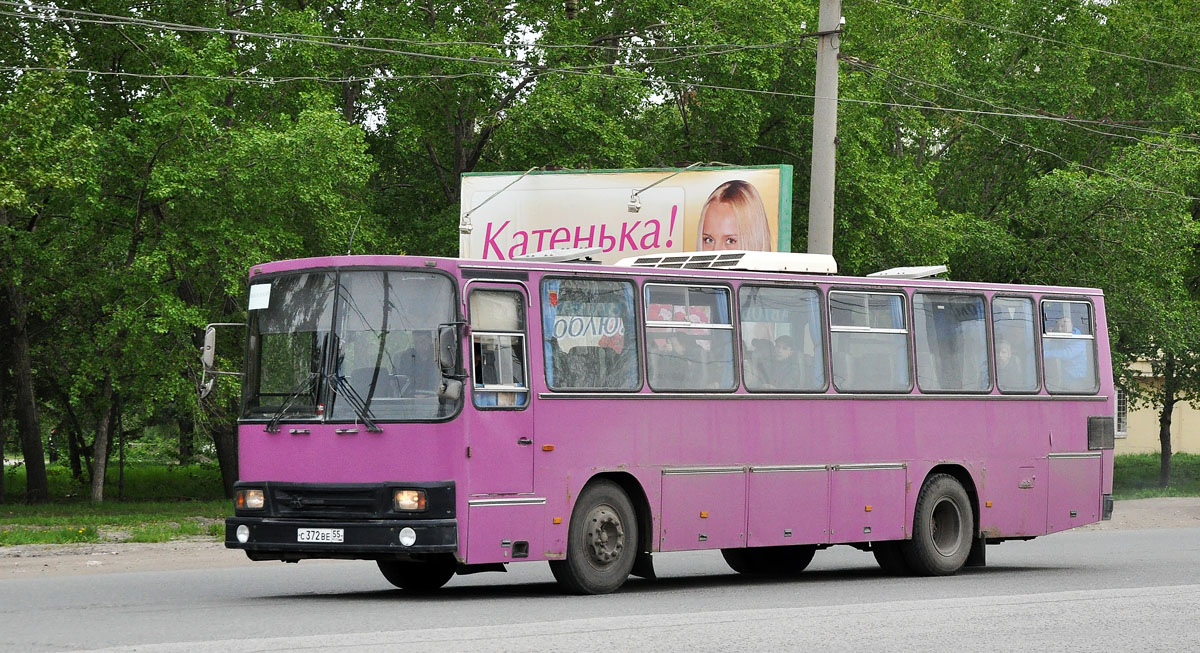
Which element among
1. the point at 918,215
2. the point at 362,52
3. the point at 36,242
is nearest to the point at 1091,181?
the point at 918,215

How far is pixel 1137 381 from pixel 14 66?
2956 centimetres

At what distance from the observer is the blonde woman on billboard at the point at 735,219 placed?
29.7 metres

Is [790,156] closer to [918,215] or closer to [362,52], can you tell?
[918,215]

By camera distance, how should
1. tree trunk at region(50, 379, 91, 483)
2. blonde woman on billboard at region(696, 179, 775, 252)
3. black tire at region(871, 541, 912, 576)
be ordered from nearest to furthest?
black tire at region(871, 541, 912, 576), blonde woman on billboard at region(696, 179, 775, 252), tree trunk at region(50, 379, 91, 483)

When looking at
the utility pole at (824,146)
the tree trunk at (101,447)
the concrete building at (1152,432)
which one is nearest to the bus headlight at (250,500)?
the utility pole at (824,146)

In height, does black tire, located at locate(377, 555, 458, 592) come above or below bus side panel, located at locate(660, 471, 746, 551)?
below

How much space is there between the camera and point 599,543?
14.5 metres

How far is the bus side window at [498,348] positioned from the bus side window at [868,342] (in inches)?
153

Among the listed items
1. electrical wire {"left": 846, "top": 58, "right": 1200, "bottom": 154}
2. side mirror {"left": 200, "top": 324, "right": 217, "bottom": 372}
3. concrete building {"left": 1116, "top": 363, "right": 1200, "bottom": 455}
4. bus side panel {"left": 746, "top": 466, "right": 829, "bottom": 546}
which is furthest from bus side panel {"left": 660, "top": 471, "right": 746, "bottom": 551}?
concrete building {"left": 1116, "top": 363, "right": 1200, "bottom": 455}

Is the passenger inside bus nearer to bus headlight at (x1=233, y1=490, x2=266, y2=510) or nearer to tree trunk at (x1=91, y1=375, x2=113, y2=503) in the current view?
bus headlight at (x1=233, y1=490, x2=266, y2=510)

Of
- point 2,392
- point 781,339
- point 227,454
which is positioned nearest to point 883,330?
point 781,339

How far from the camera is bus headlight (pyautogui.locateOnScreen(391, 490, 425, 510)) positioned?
13.4 m

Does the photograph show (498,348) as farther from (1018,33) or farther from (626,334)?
(1018,33)

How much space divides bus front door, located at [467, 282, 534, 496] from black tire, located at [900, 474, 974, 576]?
5410 millimetres
